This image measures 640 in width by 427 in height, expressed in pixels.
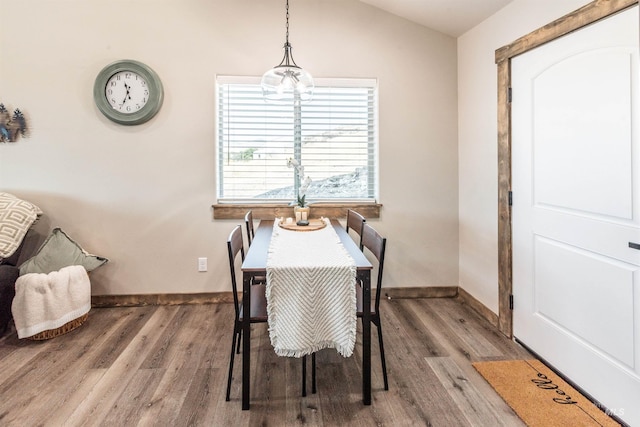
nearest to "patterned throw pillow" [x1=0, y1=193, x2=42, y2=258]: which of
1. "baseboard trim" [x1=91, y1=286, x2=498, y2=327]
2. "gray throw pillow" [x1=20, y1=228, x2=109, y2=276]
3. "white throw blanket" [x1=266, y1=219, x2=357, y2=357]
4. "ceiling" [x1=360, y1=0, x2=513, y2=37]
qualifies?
"gray throw pillow" [x1=20, y1=228, x2=109, y2=276]

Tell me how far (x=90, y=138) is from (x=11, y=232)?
94 centimetres

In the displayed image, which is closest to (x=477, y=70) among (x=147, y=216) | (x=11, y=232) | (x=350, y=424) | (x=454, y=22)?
(x=454, y=22)

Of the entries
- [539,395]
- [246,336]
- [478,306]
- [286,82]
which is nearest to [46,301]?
Answer: [246,336]

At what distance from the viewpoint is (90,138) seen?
123 inches

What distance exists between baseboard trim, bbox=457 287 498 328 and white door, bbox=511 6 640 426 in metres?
0.30

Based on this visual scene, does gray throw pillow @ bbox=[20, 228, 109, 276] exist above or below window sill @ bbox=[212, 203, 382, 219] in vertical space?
below

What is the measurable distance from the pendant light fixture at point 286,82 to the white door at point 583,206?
1435 mm

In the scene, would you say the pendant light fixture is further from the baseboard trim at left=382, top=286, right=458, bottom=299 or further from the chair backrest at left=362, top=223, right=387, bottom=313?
the baseboard trim at left=382, top=286, right=458, bottom=299

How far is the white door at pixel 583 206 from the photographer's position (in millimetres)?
1700

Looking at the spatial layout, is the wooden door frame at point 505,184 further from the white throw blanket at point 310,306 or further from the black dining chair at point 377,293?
the white throw blanket at point 310,306

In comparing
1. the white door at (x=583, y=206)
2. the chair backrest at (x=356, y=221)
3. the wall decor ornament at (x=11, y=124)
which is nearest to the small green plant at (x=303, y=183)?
the chair backrest at (x=356, y=221)

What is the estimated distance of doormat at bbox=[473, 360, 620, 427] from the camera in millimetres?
1736

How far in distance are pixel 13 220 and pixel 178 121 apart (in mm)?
1422

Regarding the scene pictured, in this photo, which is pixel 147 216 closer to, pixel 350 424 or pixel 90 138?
pixel 90 138
